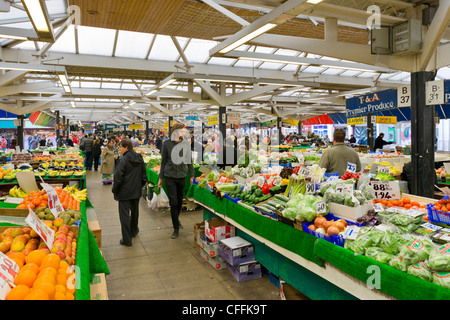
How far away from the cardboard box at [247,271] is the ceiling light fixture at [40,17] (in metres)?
3.53

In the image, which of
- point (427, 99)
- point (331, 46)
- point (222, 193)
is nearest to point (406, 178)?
point (427, 99)

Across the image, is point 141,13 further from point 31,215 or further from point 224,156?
point 31,215

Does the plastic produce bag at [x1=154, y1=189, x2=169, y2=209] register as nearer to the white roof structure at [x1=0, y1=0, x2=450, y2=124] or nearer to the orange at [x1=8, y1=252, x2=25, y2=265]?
the white roof structure at [x1=0, y1=0, x2=450, y2=124]

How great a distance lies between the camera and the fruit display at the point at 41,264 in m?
1.66

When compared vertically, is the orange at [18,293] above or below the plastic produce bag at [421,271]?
above

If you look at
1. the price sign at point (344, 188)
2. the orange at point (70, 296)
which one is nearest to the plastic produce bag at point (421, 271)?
the price sign at point (344, 188)

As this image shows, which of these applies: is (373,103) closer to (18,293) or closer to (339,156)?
(339,156)

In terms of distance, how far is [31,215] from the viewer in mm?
2199

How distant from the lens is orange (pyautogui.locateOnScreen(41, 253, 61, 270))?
1.99 metres

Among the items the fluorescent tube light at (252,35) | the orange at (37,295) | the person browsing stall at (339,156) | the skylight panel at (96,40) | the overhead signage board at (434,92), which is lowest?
the orange at (37,295)

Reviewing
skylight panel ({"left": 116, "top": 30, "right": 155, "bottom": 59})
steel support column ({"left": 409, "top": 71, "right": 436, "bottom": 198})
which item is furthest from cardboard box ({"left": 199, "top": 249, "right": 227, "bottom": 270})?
skylight panel ({"left": 116, "top": 30, "right": 155, "bottom": 59})

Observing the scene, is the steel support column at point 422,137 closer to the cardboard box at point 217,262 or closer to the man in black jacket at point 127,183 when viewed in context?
the cardboard box at point 217,262

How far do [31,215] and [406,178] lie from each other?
633 cm
